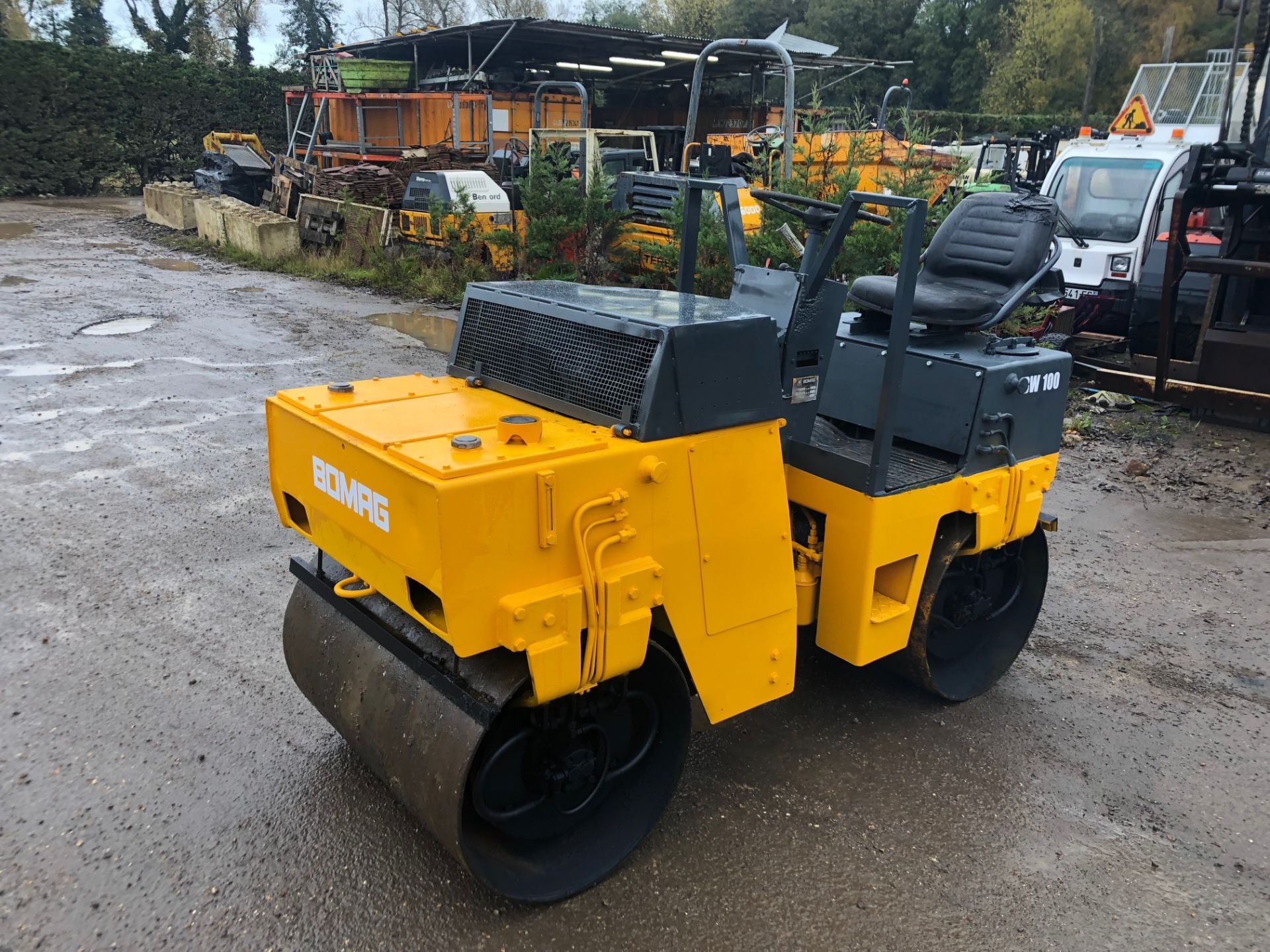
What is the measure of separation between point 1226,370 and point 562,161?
7379 millimetres

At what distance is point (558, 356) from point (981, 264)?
7.69ft

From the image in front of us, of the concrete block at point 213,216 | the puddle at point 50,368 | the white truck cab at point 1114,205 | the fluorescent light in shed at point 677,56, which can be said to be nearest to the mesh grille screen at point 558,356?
the puddle at point 50,368

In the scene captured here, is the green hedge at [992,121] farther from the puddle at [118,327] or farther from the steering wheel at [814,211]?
the steering wheel at [814,211]

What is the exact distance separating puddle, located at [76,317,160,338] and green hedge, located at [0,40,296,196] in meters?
15.8

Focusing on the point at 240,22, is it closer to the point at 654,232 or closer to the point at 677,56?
the point at 677,56

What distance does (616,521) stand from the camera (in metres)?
2.67

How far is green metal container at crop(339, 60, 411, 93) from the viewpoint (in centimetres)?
1970

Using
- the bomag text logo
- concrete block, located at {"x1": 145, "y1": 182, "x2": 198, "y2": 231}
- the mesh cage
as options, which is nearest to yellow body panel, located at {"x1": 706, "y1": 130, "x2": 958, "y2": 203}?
the bomag text logo

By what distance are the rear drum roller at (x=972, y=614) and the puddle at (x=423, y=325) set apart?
6733mm

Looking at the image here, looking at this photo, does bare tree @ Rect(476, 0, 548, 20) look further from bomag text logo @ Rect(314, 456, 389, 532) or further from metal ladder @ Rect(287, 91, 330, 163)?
bomag text logo @ Rect(314, 456, 389, 532)

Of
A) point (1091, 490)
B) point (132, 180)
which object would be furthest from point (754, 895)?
point (132, 180)

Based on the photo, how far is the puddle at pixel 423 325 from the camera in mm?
10297

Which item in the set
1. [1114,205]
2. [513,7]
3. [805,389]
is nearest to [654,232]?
[1114,205]

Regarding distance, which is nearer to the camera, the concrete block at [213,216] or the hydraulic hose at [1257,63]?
the hydraulic hose at [1257,63]
